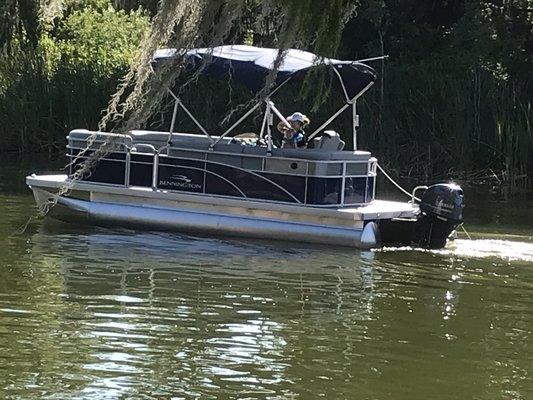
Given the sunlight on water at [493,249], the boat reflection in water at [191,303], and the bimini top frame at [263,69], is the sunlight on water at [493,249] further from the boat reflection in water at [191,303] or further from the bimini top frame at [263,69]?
the bimini top frame at [263,69]

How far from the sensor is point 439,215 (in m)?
15.0

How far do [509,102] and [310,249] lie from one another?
11.9 m

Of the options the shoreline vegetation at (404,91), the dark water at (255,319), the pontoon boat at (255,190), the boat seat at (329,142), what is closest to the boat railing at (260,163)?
the pontoon boat at (255,190)

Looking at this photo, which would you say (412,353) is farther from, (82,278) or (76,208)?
(76,208)

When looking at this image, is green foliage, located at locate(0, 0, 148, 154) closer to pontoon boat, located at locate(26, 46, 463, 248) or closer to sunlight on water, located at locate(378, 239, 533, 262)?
pontoon boat, located at locate(26, 46, 463, 248)

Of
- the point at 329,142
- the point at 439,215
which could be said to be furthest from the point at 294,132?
the point at 439,215

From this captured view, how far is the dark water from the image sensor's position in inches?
325

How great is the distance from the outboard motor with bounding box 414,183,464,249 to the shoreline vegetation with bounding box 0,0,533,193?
904 centimetres

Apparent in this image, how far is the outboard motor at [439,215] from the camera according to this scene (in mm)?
14961

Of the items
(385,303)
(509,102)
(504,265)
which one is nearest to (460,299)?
(385,303)

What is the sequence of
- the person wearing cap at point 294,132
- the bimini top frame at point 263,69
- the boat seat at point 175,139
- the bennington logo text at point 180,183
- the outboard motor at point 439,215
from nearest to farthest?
the outboard motor at point 439,215 < the bimini top frame at point 263,69 < the bennington logo text at point 180,183 < the person wearing cap at point 294,132 < the boat seat at point 175,139

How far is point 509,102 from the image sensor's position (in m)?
25.4

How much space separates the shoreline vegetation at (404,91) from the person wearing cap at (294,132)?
773 cm

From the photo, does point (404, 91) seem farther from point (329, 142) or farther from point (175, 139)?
point (175, 139)
